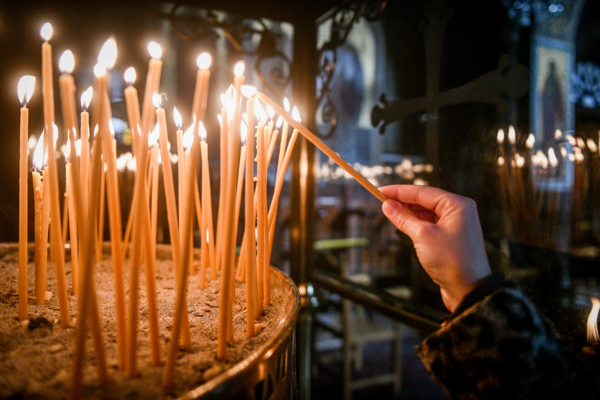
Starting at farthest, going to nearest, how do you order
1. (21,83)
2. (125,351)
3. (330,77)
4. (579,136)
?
1. (330,77)
2. (579,136)
3. (21,83)
4. (125,351)

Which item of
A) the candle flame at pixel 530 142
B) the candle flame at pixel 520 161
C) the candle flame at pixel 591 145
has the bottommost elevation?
the candle flame at pixel 520 161

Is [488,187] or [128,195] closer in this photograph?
[488,187]

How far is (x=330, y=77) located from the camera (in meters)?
1.21

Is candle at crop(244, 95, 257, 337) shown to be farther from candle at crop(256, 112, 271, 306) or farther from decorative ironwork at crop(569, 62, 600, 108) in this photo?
decorative ironwork at crop(569, 62, 600, 108)

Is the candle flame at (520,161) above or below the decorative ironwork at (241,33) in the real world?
below

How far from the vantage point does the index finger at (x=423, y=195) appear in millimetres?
482

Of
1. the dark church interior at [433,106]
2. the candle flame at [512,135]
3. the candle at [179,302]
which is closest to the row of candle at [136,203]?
the candle at [179,302]

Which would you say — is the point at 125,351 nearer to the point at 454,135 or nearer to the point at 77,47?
the point at 454,135

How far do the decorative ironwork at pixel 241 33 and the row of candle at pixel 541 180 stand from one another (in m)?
0.87

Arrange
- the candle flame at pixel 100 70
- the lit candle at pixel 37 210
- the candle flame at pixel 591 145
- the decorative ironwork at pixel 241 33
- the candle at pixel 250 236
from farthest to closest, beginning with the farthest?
the decorative ironwork at pixel 241 33 < the candle flame at pixel 591 145 < the lit candle at pixel 37 210 < the candle at pixel 250 236 < the candle flame at pixel 100 70

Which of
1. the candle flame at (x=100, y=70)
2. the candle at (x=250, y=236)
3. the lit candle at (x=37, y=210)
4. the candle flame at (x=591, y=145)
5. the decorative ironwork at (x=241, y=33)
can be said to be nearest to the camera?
the candle flame at (x=100, y=70)

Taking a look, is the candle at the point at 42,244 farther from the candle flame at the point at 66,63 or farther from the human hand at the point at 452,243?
the human hand at the point at 452,243

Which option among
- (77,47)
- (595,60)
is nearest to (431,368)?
(595,60)

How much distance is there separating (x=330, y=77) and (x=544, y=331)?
1.05m
